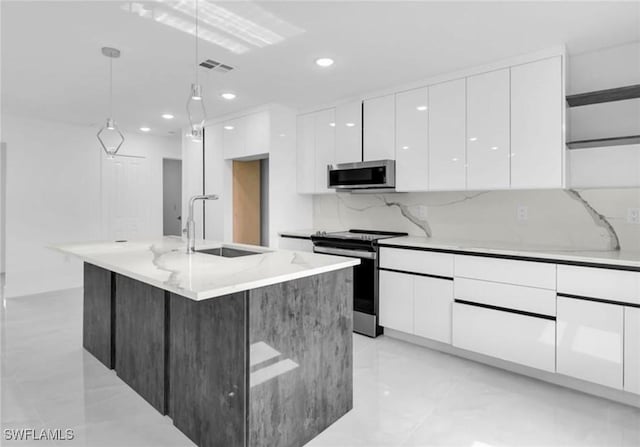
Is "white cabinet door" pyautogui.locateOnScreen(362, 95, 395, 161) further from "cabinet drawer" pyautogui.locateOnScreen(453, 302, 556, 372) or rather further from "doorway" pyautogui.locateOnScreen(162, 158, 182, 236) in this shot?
"doorway" pyautogui.locateOnScreen(162, 158, 182, 236)

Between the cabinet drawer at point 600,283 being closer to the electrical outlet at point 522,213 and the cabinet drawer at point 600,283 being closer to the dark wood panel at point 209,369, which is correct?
the electrical outlet at point 522,213

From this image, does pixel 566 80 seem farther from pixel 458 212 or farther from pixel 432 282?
pixel 432 282

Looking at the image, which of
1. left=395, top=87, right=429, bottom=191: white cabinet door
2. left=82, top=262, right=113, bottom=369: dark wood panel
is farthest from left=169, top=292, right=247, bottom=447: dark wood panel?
left=395, top=87, right=429, bottom=191: white cabinet door

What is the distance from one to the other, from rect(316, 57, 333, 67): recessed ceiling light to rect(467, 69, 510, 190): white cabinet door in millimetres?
1134

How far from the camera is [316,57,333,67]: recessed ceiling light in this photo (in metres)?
2.93

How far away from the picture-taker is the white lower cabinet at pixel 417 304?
9.78 ft

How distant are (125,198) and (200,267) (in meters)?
4.76

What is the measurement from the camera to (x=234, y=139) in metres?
4.64

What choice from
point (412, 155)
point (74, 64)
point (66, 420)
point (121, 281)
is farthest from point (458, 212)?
point (74, 64)

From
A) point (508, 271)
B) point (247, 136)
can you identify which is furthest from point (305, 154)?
point (508, 271)

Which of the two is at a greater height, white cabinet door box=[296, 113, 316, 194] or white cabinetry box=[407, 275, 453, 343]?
white cabinet door box=[296, 113, 316, 194]

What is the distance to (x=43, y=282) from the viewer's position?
5.06 meters

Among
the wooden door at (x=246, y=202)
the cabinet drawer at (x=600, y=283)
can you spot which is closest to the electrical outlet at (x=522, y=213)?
the cabinet drawer at (x=600, y=283)

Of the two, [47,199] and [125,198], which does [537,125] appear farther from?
[47,199]
